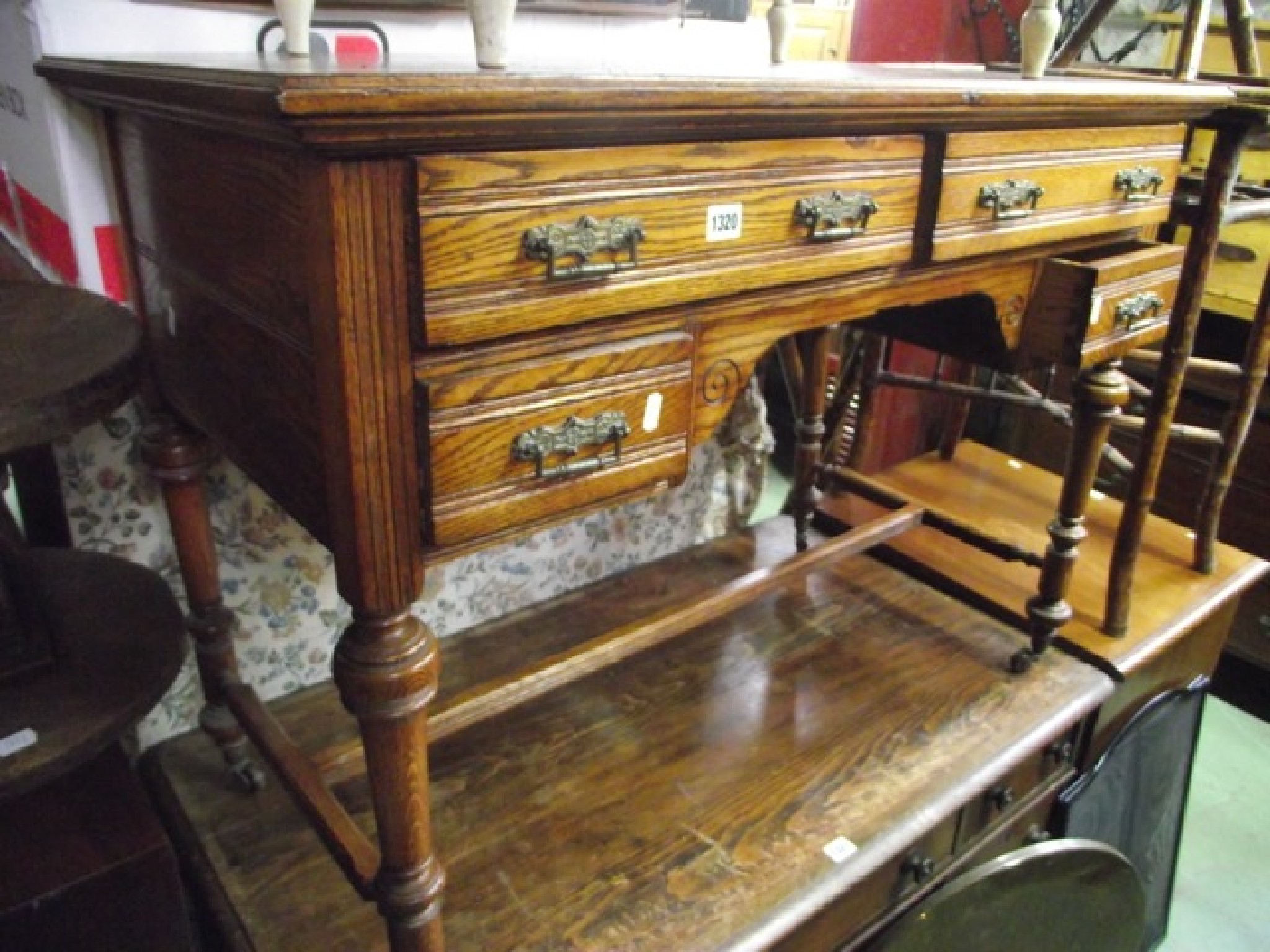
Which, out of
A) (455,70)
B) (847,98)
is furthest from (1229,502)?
(455,70)

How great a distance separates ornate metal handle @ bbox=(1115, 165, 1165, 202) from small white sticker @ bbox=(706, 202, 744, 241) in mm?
691

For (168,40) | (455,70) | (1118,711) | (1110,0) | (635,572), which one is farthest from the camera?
(635,572)

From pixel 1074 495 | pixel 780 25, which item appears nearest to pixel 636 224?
pixel 780 25

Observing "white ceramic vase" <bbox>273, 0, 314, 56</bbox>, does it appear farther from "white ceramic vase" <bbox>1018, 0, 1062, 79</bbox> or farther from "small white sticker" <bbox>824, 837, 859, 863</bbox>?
"small white sticker" <bbox>824, 837, 859, 863</bbox>

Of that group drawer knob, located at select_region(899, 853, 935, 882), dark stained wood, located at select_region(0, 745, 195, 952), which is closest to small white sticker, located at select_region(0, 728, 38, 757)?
dark stained wood, located at select_region(0, 745, 195, 952)

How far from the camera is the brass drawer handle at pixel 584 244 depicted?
30.5 inches

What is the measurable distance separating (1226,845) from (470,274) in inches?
74.7

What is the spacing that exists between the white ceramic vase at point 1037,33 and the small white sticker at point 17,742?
1305mm

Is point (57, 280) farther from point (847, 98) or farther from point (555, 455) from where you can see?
point (847, 98)

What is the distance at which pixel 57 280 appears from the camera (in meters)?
1.13

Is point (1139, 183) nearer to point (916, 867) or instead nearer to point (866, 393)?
point (866, 393)

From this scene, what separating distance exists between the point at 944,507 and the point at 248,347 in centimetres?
150

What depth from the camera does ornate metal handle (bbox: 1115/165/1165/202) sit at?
1324mm

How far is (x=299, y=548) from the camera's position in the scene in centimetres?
139
